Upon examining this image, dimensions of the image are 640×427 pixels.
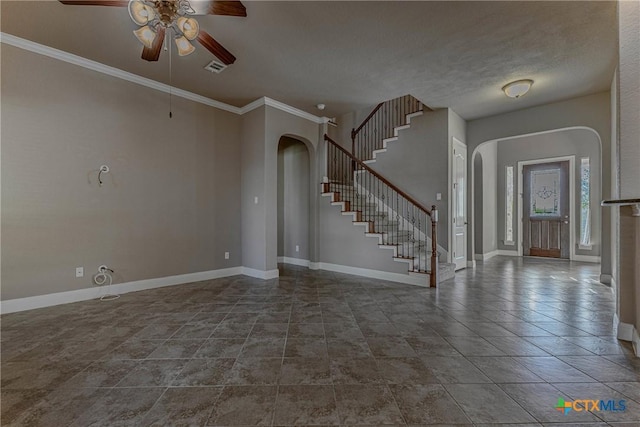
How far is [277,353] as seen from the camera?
2.20 meters

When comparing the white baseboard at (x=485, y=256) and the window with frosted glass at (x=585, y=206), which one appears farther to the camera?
the white baseboard at (x=485, y=256)

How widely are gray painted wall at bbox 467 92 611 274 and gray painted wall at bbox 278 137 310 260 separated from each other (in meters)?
3.60

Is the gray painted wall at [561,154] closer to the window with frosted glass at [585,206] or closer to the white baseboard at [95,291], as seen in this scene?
the window with frosted glass at [585,206]

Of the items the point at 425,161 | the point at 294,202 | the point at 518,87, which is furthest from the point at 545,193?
the point at 294,202

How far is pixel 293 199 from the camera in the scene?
20.7ft

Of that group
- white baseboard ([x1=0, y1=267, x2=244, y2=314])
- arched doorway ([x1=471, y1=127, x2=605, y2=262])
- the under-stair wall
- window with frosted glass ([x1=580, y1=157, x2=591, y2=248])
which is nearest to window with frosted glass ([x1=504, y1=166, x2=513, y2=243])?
arched doorway ([x1=471, y1=127, x2=605, y2=262])

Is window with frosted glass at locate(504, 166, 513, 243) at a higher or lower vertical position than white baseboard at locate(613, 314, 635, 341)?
higher

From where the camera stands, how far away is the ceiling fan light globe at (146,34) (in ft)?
7.87

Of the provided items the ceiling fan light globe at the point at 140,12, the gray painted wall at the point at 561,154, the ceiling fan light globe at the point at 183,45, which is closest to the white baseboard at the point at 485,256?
the gray painted wall at the point at 561,154

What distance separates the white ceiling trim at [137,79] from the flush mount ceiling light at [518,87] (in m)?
3.12

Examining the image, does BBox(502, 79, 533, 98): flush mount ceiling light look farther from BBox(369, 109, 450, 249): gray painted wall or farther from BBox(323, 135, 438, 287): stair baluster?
BBox(323, 135, 438, 287): stair baluster

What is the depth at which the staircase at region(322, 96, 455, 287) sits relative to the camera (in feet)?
15.5

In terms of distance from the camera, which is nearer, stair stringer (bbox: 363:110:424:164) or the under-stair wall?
the under-stair wall

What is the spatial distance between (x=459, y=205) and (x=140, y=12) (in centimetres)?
550
